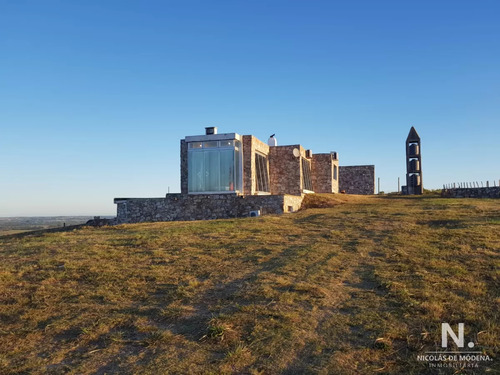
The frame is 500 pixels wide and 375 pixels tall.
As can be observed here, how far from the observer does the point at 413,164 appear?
125 feet

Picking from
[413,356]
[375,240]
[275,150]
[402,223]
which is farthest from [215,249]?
[275,150]

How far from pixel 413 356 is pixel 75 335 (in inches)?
191

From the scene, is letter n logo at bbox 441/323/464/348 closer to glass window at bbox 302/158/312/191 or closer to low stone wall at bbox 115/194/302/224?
low stone wall at bbox 115/194/302/224

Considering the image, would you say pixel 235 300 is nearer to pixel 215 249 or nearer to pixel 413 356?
pixel 413 356

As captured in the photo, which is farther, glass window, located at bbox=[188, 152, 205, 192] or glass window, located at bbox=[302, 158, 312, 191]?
glass window, located at bbox=[302, 158, 312, 191]

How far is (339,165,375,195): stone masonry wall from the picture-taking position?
45031mm

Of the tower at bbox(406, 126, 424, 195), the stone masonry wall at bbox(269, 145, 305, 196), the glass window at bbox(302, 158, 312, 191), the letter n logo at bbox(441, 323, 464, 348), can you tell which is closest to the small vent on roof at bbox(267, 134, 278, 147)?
the stone masonry wall at bbox(269, 145, 305, 196)

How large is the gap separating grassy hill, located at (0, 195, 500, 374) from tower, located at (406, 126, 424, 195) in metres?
27.3

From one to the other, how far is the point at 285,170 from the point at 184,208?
9659 mm

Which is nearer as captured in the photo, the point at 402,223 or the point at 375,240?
the point at 375,240

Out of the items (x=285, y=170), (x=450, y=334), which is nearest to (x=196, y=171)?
(x=285, y=170)

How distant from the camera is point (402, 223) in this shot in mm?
15594

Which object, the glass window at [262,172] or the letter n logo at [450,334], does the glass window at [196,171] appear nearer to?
the glass window at [262,172]

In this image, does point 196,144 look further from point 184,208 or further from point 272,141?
point 272,141
